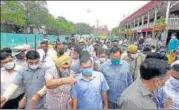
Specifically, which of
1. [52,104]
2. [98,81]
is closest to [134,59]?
[98,81]

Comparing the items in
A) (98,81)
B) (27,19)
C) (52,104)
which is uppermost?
(27,19)

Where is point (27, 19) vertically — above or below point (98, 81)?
above

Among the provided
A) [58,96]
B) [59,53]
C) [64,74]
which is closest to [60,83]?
[64,74]

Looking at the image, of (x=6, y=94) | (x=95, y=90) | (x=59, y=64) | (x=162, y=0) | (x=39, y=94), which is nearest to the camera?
(x=6, y=94)

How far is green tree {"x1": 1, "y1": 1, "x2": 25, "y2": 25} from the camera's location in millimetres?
1201

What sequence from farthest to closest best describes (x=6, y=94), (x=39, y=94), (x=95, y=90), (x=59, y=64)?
(x=95, y=90)
(x=39, y=94)
(x=59, y=64)
(x=6, y=94)

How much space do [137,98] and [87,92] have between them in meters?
0.79

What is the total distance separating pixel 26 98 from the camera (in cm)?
186

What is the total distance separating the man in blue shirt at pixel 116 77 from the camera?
228cm

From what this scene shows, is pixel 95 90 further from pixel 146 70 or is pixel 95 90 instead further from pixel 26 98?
pixel 146 70

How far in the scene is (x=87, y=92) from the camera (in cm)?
191

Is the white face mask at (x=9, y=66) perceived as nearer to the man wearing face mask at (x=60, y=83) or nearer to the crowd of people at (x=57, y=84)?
the crowd of people at (x=57, y=84)

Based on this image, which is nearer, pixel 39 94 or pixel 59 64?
pixel 59 64

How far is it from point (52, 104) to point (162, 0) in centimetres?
899
